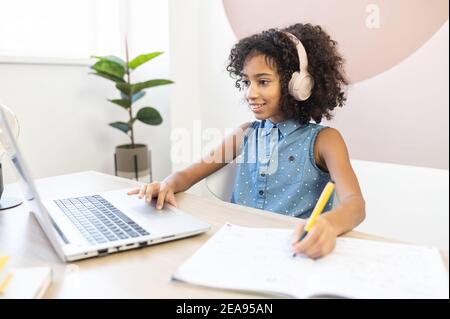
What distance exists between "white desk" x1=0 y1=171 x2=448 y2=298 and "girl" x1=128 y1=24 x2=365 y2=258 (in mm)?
250

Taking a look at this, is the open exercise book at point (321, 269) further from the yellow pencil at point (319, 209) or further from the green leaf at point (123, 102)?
the green leaf at point (123, 102)

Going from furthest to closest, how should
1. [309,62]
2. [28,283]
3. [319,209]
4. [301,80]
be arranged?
1. [309,62]
2. [301,80]
3. [319,209]
4. [28,283]

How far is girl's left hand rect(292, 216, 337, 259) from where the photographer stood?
0.54 meters

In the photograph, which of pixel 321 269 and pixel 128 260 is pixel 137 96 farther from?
pixel 321 269

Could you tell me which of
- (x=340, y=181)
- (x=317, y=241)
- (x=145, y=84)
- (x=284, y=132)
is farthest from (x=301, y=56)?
(x=145, y=84)

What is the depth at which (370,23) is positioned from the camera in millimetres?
1643

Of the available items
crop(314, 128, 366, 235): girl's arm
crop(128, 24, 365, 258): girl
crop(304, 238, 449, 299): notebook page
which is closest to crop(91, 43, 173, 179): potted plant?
crop(128, 24, 365, 258): girl

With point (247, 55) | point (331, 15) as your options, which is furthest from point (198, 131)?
point (247, 55)

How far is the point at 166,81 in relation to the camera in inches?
80.5

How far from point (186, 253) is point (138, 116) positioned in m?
1.58

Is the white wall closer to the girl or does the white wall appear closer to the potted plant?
the potted plant

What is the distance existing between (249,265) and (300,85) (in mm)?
614

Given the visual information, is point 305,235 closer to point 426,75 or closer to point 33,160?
point 426,75

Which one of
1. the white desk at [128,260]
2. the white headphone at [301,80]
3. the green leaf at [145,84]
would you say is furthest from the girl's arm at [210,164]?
the green leaf at [145,84]
